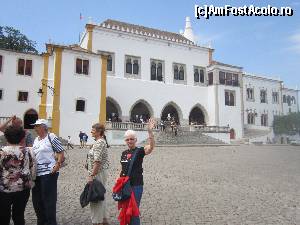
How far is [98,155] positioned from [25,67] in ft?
91.4

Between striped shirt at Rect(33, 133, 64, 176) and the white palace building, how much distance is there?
2172 cm

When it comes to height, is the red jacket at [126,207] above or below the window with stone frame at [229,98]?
below

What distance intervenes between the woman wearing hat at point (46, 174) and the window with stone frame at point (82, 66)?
25119 millimetres

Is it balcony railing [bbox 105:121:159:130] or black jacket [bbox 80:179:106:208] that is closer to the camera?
black jacket [bbox 80:179:106:208]

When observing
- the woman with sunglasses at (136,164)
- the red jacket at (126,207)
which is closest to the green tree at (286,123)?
the woman with sunglasses at (136,164)

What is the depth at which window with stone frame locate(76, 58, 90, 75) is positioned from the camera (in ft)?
98.0

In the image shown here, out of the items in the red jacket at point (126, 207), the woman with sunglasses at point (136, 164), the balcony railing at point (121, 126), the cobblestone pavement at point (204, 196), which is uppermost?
the balcony railing at point (121, 126)

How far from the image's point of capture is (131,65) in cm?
3622

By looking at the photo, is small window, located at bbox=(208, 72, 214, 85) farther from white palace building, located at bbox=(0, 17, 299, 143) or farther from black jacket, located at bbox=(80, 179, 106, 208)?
black jacket, located at bbox=(80, 179, 106, 208)

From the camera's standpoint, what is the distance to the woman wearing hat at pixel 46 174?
204 inches

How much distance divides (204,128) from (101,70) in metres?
12.5

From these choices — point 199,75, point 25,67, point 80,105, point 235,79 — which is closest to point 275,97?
point 235,79

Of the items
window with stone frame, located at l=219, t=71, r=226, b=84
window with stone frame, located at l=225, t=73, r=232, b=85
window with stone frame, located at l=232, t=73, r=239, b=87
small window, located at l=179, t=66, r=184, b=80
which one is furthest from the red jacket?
window with stone frame, located at l=232, t=73, r=239, b=87

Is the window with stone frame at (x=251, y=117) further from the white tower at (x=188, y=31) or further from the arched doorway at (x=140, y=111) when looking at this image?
the arched doorway at (x=140, y=111)
